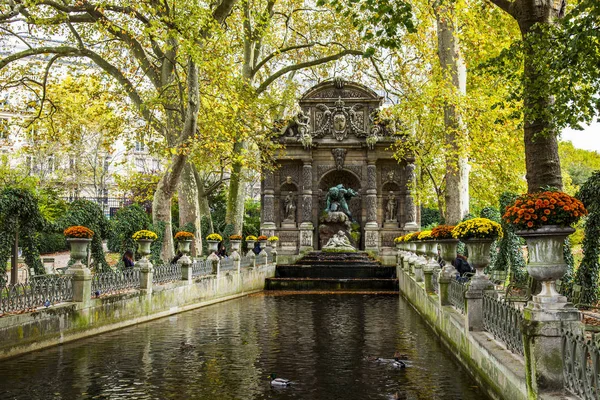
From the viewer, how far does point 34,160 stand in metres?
37.1

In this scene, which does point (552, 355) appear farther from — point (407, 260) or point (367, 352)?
point (407, 260)

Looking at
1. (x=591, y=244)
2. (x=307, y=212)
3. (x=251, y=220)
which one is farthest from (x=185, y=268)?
(x=251, y=220)

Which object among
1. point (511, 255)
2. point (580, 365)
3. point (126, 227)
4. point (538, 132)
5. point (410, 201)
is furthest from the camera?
point (410, 201)

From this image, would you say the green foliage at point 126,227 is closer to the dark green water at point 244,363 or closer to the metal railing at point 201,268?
the metal railing at point 201,268

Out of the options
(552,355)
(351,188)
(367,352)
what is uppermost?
(351,188)

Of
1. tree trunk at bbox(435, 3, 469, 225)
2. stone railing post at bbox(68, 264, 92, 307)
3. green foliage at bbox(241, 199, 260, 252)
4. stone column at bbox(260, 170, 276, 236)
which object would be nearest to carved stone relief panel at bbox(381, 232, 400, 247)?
stone column at bbox(260, 170, 276, 236)

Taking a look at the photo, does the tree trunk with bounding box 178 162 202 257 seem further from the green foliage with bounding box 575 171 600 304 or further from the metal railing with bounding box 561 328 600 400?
the metal railing with bounding box 561 328 600 400

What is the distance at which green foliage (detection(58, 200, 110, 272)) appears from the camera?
14623mm

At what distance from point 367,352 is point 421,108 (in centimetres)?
1624

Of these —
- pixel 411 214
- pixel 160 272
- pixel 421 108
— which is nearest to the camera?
pixel 160 272

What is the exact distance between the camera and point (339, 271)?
2520 centimetres

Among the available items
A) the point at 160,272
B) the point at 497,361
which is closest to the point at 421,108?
the point at 160,272

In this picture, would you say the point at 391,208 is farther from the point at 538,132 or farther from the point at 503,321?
the point at 503,321

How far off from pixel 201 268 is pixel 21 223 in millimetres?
7165
